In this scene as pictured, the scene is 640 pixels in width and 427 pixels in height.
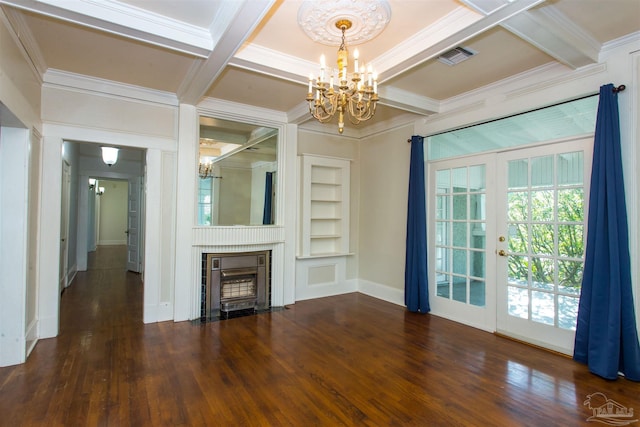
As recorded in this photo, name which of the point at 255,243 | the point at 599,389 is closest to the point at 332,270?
the point at 255,243

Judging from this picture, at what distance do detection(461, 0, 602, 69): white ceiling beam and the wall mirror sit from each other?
3336mm

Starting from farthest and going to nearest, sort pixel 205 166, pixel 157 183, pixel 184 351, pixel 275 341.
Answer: pixel 205 166
pixel 157 183
pixel 275 341
pixel 184 351

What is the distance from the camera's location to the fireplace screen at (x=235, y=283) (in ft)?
14.8

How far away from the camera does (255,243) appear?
474cm

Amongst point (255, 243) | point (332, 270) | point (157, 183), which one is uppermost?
point (157, 183)

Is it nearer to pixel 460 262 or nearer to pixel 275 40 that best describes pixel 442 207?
pixel 460 262

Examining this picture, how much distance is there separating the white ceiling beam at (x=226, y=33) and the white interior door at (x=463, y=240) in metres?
3.05

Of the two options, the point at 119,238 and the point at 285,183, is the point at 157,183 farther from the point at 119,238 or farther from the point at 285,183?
the point at 119,238

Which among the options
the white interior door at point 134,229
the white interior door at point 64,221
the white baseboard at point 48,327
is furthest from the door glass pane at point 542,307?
the white interior door at point 134,229

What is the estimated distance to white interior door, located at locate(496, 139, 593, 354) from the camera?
10.8 ft

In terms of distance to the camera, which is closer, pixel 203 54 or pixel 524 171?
pixel 203 54

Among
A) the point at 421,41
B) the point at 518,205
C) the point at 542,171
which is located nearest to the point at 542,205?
the point at 518,205

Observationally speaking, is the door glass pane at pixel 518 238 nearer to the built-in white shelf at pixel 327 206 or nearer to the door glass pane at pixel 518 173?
the door glass pane at pixel 518 173

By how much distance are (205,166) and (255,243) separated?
1.25 m
